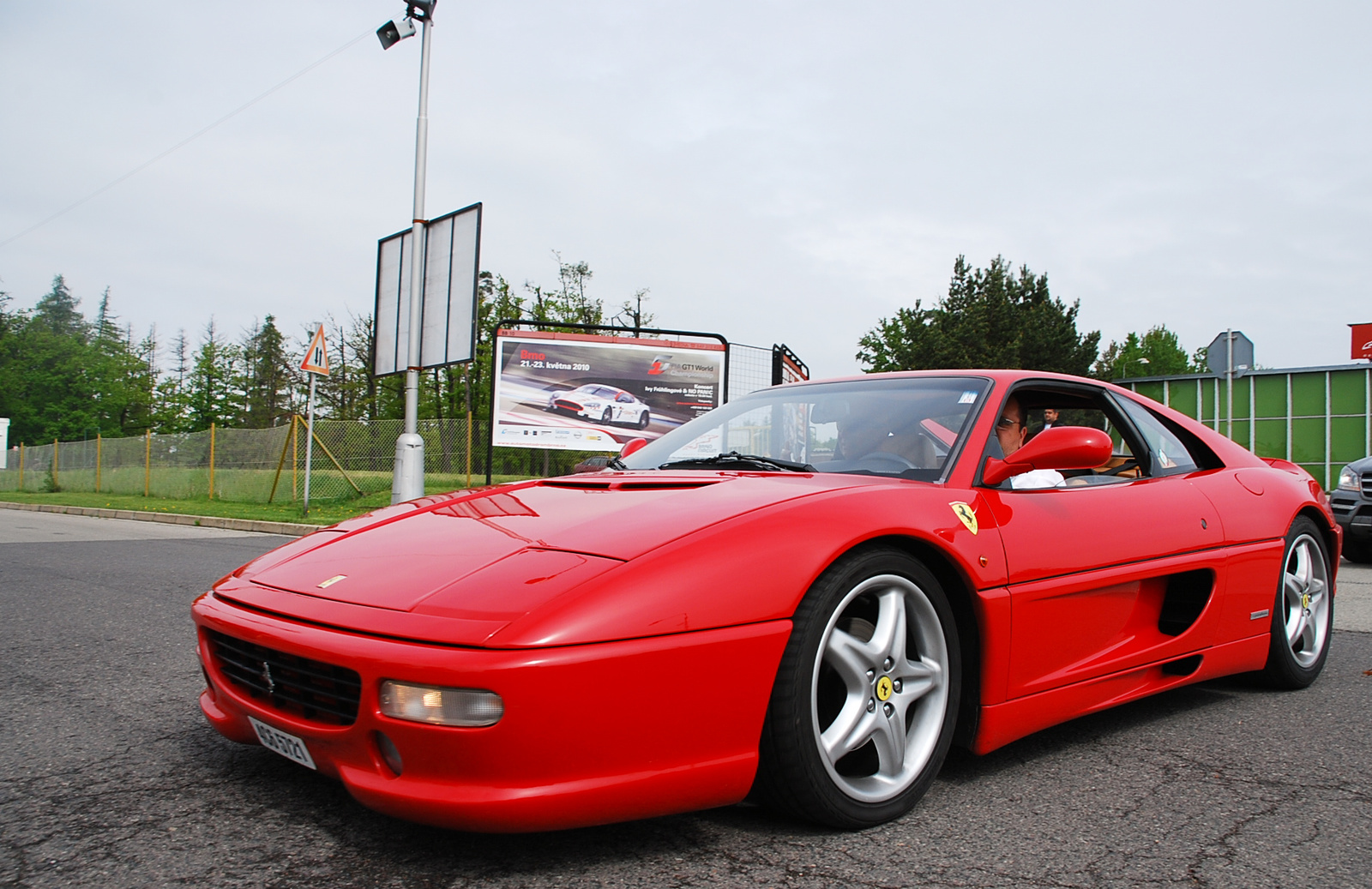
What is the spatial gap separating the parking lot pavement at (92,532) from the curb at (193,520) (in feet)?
1.02

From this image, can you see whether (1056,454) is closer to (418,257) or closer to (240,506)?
(418,257)

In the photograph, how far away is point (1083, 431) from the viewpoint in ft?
8.29

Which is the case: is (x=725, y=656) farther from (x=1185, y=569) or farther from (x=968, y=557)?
(x=1185, y=569)

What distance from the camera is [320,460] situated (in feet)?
52.7

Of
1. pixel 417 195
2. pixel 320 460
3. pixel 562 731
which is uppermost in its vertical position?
pixel 417 195

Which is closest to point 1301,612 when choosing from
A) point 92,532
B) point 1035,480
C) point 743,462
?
point 1035,480

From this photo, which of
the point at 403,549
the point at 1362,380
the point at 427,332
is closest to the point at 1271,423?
the point at 1362,380

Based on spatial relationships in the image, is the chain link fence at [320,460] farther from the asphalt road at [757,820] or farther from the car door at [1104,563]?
the car door at [1104,563]

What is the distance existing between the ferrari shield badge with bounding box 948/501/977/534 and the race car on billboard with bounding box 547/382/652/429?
12.1 m

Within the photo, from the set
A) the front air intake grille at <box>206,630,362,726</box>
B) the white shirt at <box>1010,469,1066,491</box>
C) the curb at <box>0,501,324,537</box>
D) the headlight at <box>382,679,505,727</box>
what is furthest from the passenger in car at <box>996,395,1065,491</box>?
→ the curb at <box>0,501,324,537</box>

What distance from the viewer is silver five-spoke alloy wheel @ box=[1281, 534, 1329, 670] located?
139 inches

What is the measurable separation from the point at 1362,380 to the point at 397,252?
28.8 metres

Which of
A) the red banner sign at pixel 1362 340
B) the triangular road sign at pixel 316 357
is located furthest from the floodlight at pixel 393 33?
the red banner sign at pixel 1362 340

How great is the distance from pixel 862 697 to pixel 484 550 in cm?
91
